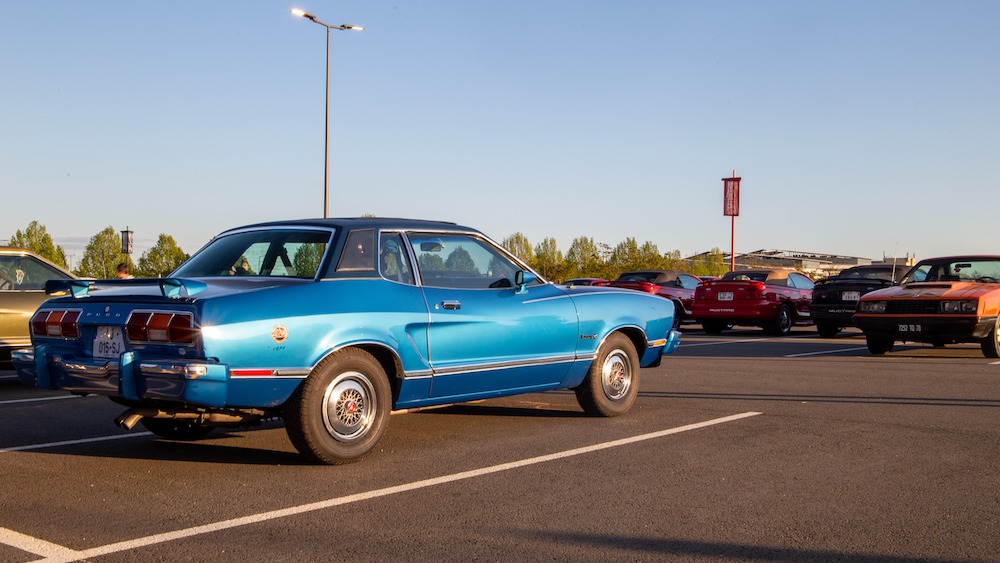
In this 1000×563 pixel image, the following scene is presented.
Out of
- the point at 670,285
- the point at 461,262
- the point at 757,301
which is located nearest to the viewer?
the point at 461,262

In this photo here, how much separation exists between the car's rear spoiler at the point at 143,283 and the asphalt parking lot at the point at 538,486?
1063 millimetres

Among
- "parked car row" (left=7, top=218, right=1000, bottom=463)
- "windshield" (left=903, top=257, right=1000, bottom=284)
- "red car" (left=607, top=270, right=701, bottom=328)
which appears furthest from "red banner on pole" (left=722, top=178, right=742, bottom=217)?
"parked car row" (left=7, top=218, right=1000, bottom=463)

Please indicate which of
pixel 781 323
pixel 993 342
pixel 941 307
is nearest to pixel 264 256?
pixel 941 307

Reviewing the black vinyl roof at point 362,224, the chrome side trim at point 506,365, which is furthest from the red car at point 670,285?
the black vinyl roof at point 362,224

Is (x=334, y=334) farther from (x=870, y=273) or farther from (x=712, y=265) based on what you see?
(x=712, y=265)

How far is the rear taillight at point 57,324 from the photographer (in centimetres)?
616

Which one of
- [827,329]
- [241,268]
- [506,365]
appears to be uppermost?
[241,268]

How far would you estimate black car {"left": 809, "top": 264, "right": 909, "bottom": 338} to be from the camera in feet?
63.2

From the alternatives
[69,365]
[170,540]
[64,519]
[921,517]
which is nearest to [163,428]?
[69,365]

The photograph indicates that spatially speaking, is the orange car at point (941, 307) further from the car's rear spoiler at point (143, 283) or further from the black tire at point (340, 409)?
the car's rear spoiler at point (143, 283)

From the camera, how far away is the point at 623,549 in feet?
14.2

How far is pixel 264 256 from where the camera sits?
6746mm

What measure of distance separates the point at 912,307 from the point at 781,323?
7168mm

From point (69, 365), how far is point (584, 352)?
3.69 meters
